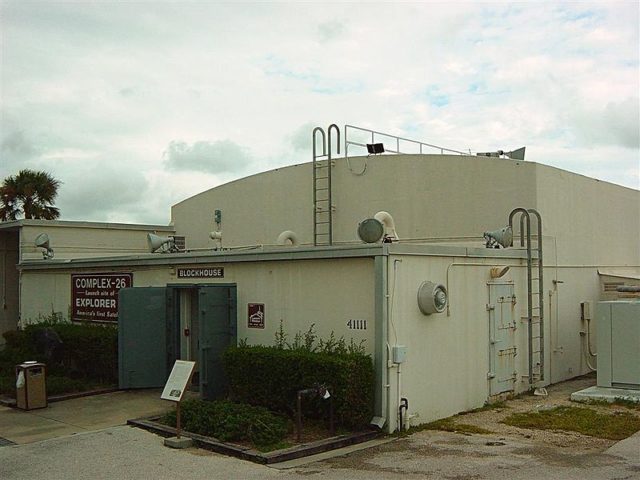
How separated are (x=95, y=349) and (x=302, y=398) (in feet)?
21.1

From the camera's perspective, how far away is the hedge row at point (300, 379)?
1034cm

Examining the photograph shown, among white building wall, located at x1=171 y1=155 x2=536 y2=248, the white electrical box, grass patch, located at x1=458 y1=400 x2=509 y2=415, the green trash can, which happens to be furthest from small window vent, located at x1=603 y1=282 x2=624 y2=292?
the green trash can

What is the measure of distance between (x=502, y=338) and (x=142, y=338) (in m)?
6.95

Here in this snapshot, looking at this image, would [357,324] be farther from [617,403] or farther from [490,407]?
[617,403]

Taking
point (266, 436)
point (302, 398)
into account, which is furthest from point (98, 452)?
point (302, 398)

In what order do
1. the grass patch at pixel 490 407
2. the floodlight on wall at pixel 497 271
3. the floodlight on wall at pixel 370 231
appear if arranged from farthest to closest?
the floodlight on wall at pixel 497 271 → the grass patch at pixel 490 407 → the floodlight on wall at pixel 370 231

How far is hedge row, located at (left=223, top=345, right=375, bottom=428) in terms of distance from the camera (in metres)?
10.3

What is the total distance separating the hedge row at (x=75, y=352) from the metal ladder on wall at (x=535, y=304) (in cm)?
831

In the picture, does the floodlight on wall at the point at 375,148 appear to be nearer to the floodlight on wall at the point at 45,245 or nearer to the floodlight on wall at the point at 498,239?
the floodlight on wall at the point at 498,239

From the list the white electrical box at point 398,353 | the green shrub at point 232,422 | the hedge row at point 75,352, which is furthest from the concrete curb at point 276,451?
the hedge row at point 75,352

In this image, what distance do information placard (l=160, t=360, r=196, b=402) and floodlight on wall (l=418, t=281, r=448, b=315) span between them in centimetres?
361

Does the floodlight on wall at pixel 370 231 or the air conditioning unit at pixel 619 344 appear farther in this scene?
the air conditioning unit at pixel 619 344

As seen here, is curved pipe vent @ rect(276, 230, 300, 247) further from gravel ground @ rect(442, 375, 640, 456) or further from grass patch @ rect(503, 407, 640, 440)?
grass patch @ rect(503, 407, 640, 440)

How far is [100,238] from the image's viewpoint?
68.0ft
